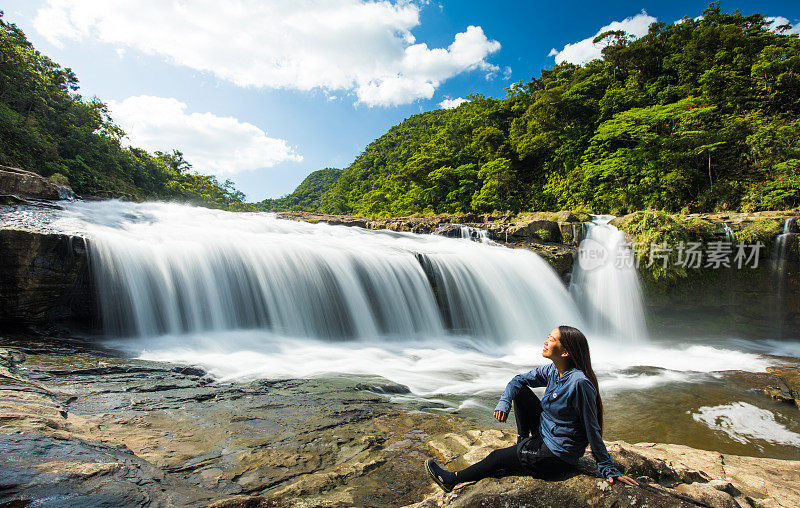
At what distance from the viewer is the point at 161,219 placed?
11.6 meters

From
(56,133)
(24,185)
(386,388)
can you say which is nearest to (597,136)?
(386,388)

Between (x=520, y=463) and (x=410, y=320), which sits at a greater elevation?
(x=520, y=463)

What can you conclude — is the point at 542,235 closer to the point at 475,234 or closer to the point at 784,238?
the point at 475,234

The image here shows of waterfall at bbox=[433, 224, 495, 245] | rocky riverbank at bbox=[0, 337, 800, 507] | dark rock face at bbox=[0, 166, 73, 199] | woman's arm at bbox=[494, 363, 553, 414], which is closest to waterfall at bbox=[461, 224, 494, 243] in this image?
waterfall at bbox=[433, 224, 495, 245]

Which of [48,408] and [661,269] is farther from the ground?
[661,269]

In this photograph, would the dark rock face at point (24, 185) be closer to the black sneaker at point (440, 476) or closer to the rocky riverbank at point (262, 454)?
the rocky riverbank at point (262, 454)

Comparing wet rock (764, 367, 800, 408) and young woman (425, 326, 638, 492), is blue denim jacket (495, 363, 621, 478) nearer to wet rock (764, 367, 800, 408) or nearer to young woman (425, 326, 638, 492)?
young woman (425, 326, 638, 492)

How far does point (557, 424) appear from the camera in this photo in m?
2.12

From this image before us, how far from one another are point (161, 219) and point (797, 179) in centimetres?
2345

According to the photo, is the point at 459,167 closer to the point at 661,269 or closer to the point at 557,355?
the point at 661,269

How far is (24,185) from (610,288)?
1875cm

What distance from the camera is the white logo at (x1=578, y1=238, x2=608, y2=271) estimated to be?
12.6 meters

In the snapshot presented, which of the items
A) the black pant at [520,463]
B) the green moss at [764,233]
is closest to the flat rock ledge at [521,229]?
the green moss at [764,233]

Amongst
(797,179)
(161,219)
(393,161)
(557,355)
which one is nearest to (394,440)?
(557,355)
